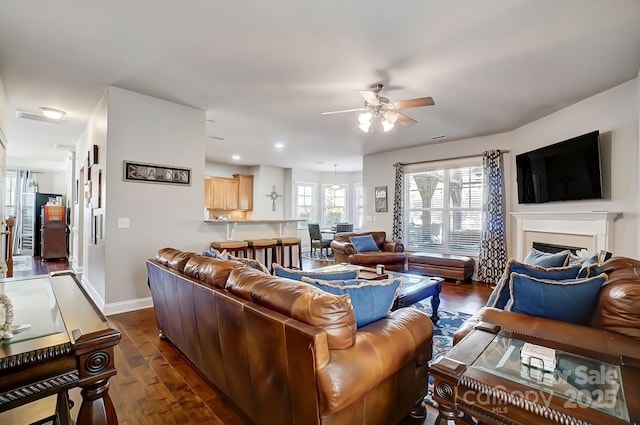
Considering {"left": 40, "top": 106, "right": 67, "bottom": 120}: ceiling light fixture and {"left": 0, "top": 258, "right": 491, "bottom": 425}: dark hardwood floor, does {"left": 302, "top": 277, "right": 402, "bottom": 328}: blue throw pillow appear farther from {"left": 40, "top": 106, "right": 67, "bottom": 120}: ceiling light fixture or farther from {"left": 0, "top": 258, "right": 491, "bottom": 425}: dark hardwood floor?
A: {"left": 40, "top": 106, "right": 67, "bottom": 120}: ceiling light fixture

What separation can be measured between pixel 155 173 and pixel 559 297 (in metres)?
4.15

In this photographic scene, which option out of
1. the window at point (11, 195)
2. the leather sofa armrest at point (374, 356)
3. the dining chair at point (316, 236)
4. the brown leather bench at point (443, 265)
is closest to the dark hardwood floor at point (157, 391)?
the leather sofa armrest at point (374, 356)

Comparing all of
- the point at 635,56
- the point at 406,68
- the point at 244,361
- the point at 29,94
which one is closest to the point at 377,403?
the point at 244,361

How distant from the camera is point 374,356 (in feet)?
4.41

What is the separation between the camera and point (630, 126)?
330cm

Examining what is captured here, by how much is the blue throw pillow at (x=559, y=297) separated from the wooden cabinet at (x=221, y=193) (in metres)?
7.59

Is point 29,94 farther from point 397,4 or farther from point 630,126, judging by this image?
point 630,126

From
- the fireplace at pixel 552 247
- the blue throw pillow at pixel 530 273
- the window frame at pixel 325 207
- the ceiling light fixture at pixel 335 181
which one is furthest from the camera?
the window frame at pixel 325 207

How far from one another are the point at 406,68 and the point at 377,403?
284 cm

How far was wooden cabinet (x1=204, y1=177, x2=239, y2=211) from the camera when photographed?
8109mm

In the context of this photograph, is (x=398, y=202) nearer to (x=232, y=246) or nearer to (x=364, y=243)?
(x=364, y=243)

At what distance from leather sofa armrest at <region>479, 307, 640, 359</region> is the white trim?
12.4ft

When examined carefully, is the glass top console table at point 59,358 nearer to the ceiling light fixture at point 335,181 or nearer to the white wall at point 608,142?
the white wall at point 608,142

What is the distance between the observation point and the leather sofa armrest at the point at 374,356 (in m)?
1.16
